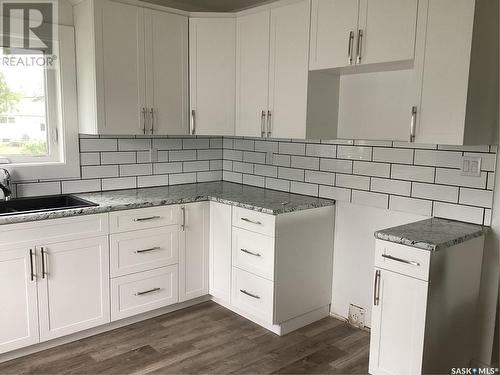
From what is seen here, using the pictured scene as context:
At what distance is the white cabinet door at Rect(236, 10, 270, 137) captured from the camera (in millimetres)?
3090

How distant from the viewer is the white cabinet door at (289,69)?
284 centimetres

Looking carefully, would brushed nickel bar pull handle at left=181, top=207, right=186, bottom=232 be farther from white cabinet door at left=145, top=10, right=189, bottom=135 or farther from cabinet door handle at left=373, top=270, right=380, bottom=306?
cabinet door handle at left=373, top=270, right=380, bottom=306

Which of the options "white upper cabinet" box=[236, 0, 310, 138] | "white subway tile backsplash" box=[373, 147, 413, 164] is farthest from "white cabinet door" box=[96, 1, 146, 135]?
"white subway tile backsplash" box=[373, 147, 413, 164]

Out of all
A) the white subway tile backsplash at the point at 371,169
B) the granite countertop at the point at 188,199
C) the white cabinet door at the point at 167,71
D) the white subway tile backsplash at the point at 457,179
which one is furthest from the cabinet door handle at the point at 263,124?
the white subway tile backsplash at the point at 457,179

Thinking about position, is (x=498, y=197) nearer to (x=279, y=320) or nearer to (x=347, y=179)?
(x=347, y=179)

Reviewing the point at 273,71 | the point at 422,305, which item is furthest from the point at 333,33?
the point at 422,305

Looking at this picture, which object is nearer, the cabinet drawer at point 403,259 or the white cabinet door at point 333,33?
the cabinet drawer at point 403,259

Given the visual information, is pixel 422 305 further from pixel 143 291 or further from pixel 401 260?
pixel 143 291

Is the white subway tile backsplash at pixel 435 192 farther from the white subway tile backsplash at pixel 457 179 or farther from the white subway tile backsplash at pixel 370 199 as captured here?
the white subway tile backsplash at pixel 370 199

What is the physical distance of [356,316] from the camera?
3016 millimetres

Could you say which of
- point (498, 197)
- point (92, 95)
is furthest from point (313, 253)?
point (92, 95)

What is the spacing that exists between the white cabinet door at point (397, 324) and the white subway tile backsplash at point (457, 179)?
2.28 feet

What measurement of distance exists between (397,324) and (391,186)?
911 mm

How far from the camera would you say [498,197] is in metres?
2.31
